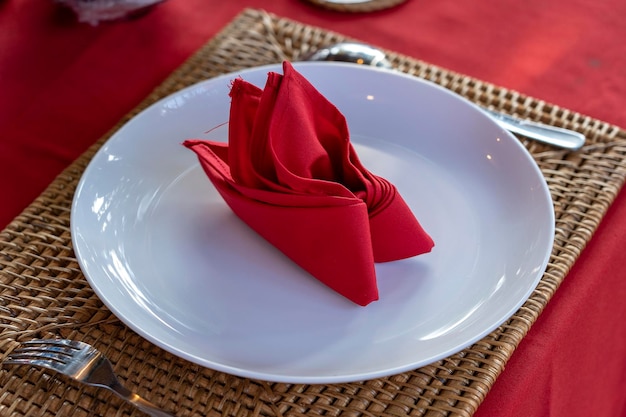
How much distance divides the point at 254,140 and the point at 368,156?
0.52 feet

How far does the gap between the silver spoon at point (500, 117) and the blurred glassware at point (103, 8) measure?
0.21 metres

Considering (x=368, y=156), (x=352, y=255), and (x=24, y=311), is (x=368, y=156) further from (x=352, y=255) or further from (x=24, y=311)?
(x=24, y=311)

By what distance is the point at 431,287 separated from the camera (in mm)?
594

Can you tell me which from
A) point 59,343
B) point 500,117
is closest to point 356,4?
point 500,117

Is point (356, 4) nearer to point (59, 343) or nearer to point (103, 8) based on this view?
point (103, 8)

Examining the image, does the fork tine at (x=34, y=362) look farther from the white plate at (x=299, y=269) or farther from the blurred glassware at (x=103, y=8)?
the blurred glassware at (x=103, y=8)

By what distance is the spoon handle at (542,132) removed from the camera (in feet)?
2.44

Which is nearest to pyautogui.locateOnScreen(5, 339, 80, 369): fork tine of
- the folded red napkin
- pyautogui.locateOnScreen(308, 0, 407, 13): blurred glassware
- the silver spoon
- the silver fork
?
the silver fork

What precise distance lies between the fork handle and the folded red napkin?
150 mm

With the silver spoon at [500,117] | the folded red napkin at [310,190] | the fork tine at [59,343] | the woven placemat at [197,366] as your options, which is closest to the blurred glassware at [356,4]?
the silver spoon at [500,117]

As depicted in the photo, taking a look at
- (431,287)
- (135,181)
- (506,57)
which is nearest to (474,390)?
(431,287)

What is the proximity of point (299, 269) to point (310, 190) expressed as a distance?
0.23ft

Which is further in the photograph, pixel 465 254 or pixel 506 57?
pixel 506 57

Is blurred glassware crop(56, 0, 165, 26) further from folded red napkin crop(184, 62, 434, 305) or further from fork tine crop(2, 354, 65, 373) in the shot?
fork tine crop(2, 354, 65, 373)
